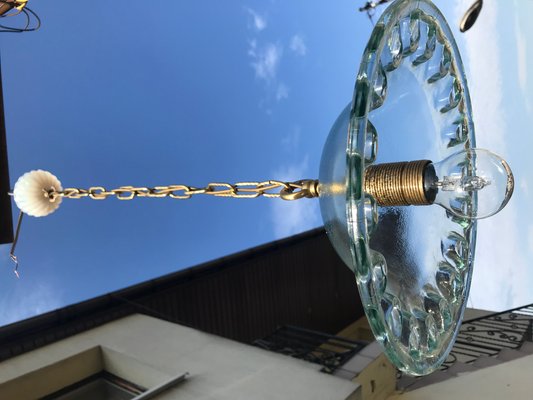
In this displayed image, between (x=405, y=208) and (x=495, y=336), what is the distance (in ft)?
17.2

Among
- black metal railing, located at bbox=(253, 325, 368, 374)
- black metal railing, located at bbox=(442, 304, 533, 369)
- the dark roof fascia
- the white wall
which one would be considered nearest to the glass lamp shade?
the white wall

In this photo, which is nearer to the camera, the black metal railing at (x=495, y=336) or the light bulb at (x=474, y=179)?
the light bulb at (x=474, y=179)

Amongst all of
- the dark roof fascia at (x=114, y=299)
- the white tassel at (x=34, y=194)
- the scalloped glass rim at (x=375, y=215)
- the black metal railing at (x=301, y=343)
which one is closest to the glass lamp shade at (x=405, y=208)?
the scalloped glass rim at (x=375, y=215)

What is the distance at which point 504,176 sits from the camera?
45.8 inches

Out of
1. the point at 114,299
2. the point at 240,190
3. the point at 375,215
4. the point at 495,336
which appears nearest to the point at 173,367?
the point at 114,299

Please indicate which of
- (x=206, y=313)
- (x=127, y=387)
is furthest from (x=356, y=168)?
(x=206, y=313)

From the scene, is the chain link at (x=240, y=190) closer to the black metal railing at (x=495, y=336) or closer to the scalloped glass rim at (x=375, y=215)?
the scalloped glass rim at (x=375, y=215)

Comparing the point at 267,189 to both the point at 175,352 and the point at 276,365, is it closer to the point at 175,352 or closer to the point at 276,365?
the point at 276,365

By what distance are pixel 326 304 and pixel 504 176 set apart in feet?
19.6

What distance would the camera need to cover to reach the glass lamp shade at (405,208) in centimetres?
99

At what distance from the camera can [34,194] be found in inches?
106

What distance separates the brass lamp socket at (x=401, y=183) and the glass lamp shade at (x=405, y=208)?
0.03 metres

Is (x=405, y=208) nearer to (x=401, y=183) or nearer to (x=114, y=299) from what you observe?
(x=401, y=183)

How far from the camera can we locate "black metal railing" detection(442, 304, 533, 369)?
487 centimetres
